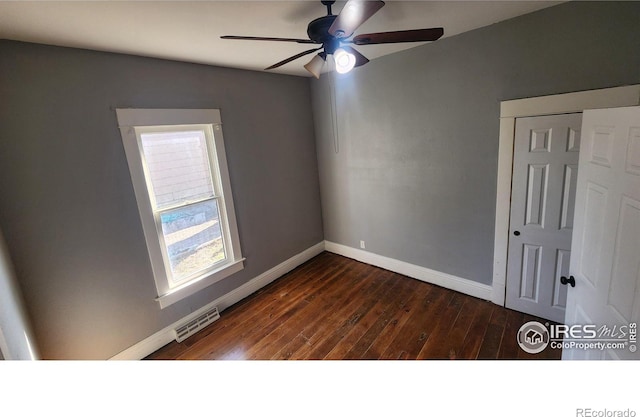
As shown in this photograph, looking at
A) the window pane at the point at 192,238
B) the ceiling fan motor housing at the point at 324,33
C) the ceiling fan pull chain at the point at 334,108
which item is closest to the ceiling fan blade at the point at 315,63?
the ceiling fan motor housing at the point at 324,33

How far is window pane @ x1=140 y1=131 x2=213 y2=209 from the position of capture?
99.0 inches

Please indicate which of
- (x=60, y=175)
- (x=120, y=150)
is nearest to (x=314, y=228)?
(x=120, y=150)

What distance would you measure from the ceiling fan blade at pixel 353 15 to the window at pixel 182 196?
6.04 ft

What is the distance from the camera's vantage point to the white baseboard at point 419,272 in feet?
9.70

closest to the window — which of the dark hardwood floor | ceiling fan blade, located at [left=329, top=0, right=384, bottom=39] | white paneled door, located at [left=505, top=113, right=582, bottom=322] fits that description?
the dark hardwood floor

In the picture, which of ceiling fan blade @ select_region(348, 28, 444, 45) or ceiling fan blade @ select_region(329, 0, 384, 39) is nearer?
ceiling fan blade @ select_region(329, 0, 384, 39)

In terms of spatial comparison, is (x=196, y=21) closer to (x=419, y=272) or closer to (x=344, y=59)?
(x=344, y=59)

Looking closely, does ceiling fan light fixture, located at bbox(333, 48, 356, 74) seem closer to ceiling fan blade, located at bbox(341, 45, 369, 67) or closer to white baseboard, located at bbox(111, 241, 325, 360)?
ceiling fan blade, located at bbox(341, 45, 369, 67)

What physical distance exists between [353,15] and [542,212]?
237 centimetres

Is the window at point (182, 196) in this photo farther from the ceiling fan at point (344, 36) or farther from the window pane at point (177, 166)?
the ceiling fan at point (344, 36)

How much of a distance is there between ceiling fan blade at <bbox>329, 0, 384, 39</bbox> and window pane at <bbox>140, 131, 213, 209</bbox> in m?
1.90

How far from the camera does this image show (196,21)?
71.9 inches
